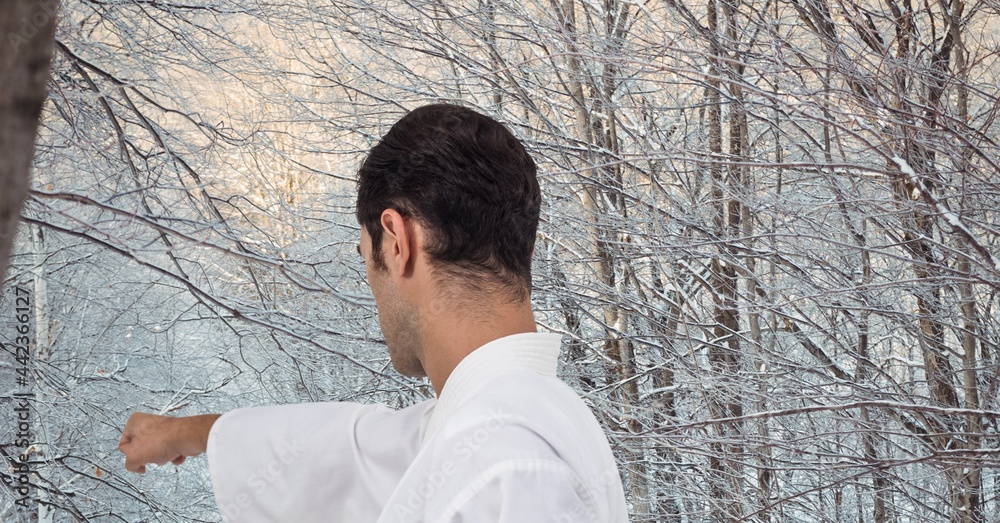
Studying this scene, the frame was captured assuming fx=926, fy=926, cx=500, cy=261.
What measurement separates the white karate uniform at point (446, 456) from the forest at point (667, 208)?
0.67 metres

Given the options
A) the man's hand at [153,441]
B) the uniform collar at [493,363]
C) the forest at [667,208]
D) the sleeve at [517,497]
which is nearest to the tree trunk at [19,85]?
the sleeve at [517,497]

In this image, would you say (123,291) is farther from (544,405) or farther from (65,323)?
(544,405)

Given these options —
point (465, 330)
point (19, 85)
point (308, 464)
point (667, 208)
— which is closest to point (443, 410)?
point (465, 330)

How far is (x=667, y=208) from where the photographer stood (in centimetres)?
544

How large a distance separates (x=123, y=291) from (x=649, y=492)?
675cm

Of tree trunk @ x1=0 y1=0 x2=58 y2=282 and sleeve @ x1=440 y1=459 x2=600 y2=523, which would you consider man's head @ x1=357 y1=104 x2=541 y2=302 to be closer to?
sleeve @ x1=440 y1=459 x2=600 y2=523

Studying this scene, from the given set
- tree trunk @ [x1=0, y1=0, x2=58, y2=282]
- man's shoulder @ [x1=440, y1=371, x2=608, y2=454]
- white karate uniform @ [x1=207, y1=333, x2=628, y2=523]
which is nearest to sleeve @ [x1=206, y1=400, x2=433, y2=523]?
white karate uniform @ [x1=207, y1=333, x2=628, y2=523]

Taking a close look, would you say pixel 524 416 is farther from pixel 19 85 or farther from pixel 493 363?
pixel 19 85

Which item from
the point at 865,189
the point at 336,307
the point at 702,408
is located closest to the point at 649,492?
the point at 702,408

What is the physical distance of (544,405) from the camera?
122cm

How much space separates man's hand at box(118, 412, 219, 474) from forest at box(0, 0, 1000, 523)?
597 millimetres

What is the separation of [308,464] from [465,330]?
56 cm

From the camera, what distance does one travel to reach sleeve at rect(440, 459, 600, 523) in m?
1.05

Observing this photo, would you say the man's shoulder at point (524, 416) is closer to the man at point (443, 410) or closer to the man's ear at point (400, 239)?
the man at point (443, 410)
